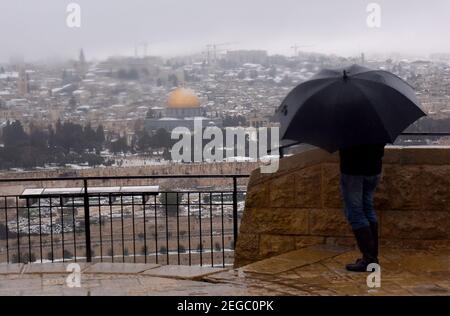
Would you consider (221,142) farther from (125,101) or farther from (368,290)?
(125,101)

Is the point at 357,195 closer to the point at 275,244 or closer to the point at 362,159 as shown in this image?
the point at 362,159

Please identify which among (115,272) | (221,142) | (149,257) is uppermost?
(221,142)

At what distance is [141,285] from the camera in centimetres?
666

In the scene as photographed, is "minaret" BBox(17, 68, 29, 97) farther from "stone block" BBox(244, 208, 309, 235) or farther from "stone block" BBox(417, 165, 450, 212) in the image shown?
"stone block" BBox(417, 165, 450, 212)

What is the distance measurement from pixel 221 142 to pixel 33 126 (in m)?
5.29

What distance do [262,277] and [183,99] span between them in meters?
8.89

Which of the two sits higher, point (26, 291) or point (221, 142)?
point (221, 142)

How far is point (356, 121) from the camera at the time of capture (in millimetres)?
6242

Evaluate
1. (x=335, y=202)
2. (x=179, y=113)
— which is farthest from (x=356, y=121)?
(x=179, y=113)

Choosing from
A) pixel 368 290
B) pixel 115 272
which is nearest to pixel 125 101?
pixel 115 272

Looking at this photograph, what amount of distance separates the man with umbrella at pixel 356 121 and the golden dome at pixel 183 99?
8341 mm

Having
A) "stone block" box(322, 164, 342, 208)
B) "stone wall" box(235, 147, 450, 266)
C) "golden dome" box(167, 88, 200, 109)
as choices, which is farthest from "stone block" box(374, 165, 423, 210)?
"golden dome" box(167, 88, 200, 109)

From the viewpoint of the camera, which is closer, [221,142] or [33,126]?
[221,142]
